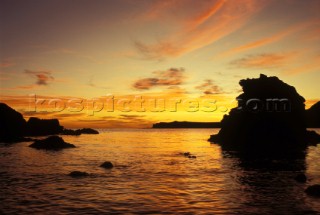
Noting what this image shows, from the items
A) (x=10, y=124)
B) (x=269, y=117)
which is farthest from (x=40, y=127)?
(x=269, y=117)

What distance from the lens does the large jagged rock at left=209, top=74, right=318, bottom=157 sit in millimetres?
94000

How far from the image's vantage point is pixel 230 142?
101 meters

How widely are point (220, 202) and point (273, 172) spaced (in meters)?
20.7

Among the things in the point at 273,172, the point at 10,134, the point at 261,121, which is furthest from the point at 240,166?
the point at 10,134

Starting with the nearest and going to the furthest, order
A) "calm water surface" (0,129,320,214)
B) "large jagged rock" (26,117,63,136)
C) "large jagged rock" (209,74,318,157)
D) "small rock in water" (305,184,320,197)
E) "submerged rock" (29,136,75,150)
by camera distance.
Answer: "calm water surface" (0,129,320,214) → "small rock in water" (305,184,320,197) → "submerged rock" (29,136,75,150) → "large jagged rock" (209,74,318,157) → "large jagged rock" (26,117,63,136)

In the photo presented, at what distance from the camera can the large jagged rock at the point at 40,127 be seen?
175 meters

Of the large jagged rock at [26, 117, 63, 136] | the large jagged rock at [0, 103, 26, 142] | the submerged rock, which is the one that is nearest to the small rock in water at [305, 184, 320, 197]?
the submerged rock

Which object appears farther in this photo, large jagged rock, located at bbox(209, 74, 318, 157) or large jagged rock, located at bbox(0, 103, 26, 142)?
large jagged rock, located at bbox(0, 103, 26, 142)

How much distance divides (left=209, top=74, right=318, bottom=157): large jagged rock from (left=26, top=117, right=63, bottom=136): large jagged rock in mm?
119223

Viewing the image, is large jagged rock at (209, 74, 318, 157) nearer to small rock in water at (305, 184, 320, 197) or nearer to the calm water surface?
the calm water surface

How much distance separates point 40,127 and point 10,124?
4549 cm

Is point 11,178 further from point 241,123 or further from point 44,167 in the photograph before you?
point 241,123

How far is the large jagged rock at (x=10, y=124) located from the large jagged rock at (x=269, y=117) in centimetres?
8661

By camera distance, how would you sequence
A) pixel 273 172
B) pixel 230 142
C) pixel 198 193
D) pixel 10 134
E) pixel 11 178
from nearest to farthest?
pixel 198 193, pixel 11 178, pixel 273 172, pixel 230 142, pixel 10 134
